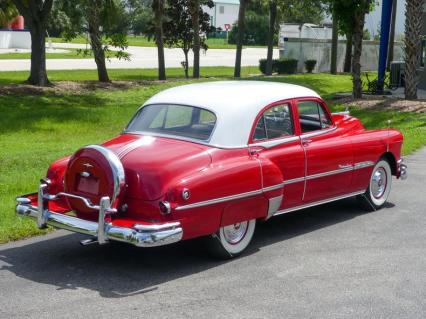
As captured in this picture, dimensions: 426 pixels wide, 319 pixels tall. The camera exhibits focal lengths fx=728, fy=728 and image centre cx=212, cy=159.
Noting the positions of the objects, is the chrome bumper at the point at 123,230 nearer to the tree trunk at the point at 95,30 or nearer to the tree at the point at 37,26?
the tree at the point at 37,26

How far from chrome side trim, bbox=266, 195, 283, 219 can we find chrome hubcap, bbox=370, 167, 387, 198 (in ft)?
6.67

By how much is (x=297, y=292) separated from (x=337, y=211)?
296cm

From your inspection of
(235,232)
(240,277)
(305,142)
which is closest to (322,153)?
(305,142)

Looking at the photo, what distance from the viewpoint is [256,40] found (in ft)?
269

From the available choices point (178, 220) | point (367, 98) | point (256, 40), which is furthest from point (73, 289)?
point (256, 40)

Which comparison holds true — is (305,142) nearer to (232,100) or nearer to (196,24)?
(232,100)

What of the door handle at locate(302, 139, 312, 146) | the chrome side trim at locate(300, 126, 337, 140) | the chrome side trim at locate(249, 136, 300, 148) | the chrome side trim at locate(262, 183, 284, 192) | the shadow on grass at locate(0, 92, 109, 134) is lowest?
the shadow on grass at locate(0, 92, 109, 134)

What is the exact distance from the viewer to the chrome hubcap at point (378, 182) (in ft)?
28.7

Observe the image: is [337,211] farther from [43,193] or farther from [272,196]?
[43,193]

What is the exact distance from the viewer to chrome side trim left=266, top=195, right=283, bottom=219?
6.93 m

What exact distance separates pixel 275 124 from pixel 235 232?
129 cm

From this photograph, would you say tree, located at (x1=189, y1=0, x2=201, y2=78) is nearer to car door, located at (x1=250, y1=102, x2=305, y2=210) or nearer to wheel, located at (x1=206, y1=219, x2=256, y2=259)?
car door, located at (x1=250, y1=102, x2=305, y2=210)

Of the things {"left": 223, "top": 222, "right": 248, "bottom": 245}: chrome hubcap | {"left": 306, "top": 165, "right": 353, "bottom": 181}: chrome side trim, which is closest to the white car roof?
{"left": 223, "top": 222, "right": 248, "bottom": 245}: chrome hubcap

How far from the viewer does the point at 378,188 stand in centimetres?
884
